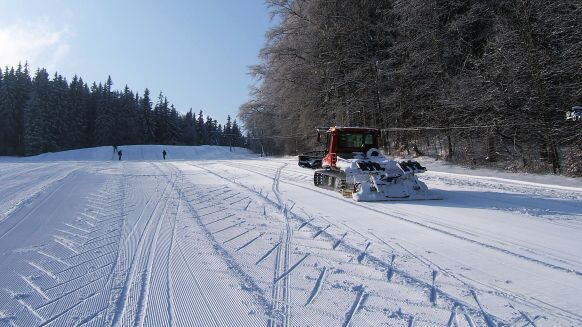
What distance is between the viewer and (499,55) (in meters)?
17.2

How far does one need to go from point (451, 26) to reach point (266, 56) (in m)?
17.0

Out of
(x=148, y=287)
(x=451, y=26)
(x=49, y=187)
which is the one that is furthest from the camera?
(x=451, y=26)

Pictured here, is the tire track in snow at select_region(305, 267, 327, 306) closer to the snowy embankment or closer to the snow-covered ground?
the snow-covered ground

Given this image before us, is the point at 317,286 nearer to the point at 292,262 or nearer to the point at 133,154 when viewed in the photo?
the point at 292,262

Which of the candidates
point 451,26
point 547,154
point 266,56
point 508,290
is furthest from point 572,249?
point 266,56

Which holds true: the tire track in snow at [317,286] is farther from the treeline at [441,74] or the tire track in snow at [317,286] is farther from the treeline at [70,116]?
the treeline at [70,116]

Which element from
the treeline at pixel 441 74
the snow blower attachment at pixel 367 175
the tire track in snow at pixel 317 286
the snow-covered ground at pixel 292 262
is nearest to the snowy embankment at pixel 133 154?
the treeline at pixel 441 74

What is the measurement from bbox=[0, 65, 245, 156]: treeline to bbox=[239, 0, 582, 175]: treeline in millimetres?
32259

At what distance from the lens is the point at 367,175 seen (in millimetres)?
11500

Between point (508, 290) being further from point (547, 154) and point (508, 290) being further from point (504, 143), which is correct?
point (504, 143)

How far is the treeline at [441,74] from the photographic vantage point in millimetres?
15695

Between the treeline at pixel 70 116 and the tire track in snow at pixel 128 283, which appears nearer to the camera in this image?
the tire track in snow at pixel 128 283

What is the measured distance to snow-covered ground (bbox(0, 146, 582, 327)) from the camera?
13.2ft

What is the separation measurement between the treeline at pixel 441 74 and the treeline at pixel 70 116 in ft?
106
